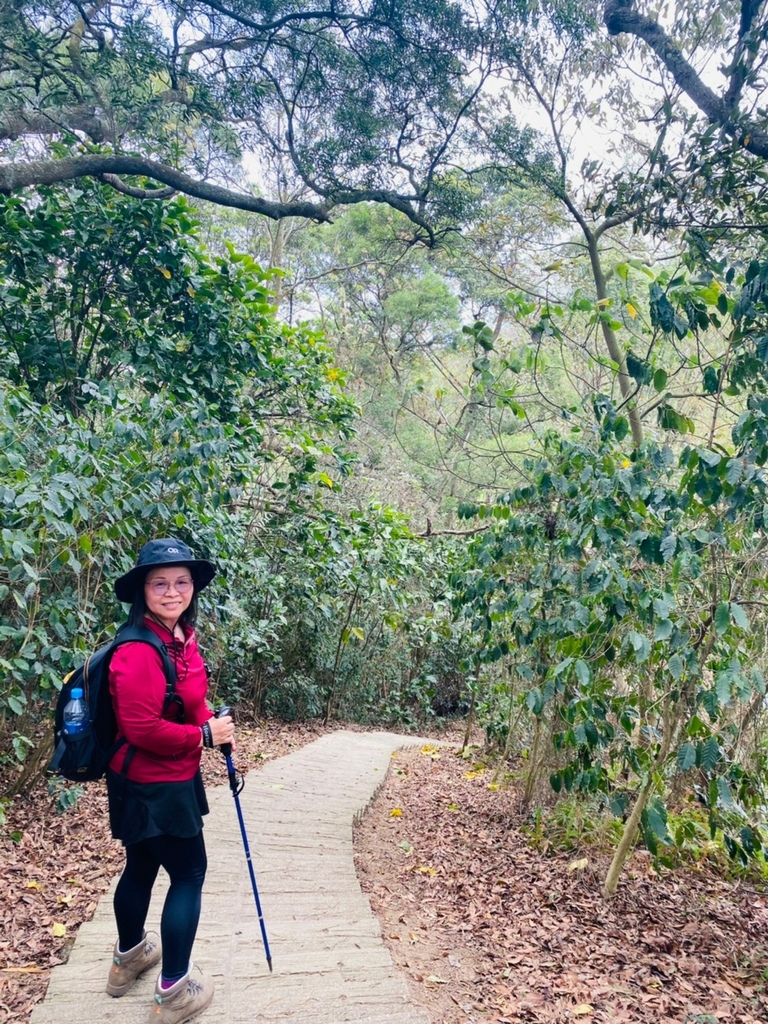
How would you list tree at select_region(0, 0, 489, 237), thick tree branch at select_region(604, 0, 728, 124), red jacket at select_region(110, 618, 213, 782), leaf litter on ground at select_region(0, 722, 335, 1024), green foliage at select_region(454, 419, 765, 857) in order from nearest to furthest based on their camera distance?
red jacket at select_region(110, 618, 213, 782)
leaf litter on ground at select_region(0, 722, 335, 1024)
green foliage at select_region(454, 419, 765, 857)
thick tree branch at select_region(604, 0, 728, 124)
tree at select_region(0, 0, 489, 237)

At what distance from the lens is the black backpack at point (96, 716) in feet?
7.51

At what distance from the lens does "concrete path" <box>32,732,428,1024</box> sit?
8.23ft

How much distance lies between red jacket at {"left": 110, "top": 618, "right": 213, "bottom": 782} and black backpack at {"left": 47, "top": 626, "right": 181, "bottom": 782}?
29 mm

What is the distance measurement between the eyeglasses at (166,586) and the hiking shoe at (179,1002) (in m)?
1.35

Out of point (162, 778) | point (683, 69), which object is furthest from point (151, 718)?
point (683, 69)

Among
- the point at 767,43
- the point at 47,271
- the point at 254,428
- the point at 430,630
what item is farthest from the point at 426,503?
the point at 767,43

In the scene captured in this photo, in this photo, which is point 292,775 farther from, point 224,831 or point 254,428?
point 254,428

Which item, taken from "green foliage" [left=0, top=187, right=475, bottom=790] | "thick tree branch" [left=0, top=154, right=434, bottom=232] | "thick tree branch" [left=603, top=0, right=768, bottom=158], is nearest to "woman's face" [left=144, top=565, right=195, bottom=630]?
"green foliage" [left=0, top=187, right=475, bottom=790]

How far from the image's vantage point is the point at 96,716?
2.34 meters

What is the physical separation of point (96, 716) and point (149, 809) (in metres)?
0.37

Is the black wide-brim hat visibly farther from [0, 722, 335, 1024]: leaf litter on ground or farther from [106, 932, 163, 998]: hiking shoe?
[0, 722, 335, 1024]: leaf litter on ground

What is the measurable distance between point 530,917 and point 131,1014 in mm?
2323

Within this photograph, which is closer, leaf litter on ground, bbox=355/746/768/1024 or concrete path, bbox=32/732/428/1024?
concrete path, bbox=32/732/428/1024

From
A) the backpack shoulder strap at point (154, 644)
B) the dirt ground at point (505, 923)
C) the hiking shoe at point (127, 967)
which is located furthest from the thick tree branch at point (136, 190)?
the hiking shoe at point (127, 967)
